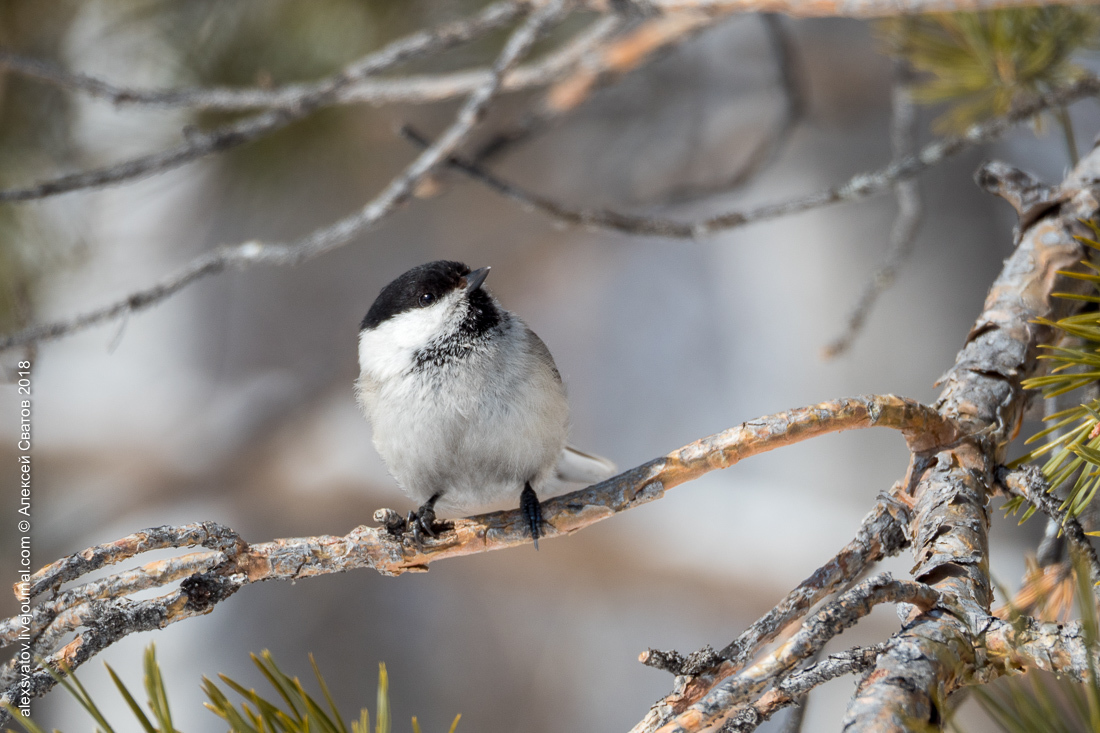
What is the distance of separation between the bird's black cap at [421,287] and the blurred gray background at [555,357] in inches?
65.3

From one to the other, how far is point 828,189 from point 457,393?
81 centimetres

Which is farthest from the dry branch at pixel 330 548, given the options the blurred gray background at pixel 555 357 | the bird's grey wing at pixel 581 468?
the blurred gray background at pixel 555 357

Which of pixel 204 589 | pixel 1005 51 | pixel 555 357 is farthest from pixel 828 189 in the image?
pixel 555 357

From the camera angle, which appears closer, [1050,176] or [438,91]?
[438,91]

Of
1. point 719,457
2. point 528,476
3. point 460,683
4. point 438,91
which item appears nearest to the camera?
point 719,457

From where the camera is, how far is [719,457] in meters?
0.88

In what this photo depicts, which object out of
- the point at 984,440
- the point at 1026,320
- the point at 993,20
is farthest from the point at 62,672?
the point at 993,20

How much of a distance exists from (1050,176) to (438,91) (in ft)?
7.85

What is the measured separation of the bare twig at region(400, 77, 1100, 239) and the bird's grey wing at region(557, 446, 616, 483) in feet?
1.50

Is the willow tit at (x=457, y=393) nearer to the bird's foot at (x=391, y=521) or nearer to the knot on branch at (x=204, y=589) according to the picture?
the bird's foot at (x=391, y=521)

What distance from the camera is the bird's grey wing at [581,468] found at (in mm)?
1530

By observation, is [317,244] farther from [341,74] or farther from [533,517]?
[533,517]

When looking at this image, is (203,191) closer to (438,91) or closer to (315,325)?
(315,325)

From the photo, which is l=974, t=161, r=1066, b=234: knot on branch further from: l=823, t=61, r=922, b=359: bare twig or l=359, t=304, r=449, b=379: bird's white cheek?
l=359, t=304, r=449, b=379: bird's white cheek
